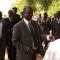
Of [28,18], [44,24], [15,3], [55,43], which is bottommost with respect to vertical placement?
[15,3]

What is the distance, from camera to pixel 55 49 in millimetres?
2869

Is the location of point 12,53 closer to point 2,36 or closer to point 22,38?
point 2,36

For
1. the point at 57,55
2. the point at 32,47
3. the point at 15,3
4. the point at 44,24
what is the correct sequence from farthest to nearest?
the point at 15,3 < the point at 44,24 < the point at 32,47 < the point at 57,55

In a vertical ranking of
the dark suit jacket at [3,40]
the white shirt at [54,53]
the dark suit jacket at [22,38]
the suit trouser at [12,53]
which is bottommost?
the suit trouser at [12,53]

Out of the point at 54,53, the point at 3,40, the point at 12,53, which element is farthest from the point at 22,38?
the point at 12,53

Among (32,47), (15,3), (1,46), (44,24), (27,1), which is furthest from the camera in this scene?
(15,3)

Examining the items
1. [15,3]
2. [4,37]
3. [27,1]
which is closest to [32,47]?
[4,37]

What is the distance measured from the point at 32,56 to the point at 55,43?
349cm

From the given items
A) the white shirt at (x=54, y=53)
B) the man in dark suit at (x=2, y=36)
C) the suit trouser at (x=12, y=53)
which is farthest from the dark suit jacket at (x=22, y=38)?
the suit trouser at (x=12, y=53)

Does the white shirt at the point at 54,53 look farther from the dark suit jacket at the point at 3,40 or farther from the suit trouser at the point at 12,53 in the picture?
the suit trouser at the point at 12,53

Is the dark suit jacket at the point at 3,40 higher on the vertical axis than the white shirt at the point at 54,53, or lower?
lower

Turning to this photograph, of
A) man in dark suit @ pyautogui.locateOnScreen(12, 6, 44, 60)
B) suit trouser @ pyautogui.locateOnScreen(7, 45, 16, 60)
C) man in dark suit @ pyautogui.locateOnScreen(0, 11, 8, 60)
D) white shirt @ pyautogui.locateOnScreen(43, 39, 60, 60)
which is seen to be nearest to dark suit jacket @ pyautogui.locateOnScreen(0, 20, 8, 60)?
man in dark suit @ pyautogui.locateOnScreen(0, 11, 8, 60)

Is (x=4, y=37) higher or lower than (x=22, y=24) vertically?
lower

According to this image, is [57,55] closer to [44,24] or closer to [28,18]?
[28,18]
